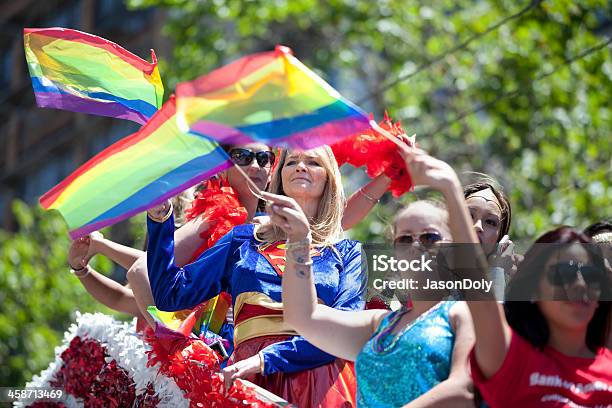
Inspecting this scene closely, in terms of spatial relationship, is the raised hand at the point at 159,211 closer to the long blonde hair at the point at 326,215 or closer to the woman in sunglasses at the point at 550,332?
the long blonde hair at the point at 326,215

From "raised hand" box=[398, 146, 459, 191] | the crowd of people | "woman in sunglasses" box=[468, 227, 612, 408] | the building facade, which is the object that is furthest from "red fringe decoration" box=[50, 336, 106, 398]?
the building facade

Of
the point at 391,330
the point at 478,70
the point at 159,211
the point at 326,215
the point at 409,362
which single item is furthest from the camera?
the point at 478,70

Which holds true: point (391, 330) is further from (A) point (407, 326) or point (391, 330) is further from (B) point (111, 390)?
(B) point (111, 390)

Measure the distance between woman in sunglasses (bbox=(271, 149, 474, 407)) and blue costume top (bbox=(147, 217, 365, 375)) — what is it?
526 mm

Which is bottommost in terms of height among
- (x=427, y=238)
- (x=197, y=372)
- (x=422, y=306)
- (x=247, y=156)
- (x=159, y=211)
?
(x=197, y=372)

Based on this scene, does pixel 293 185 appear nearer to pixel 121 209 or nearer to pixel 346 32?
pixel 121 209

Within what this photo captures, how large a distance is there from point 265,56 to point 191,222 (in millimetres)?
1475

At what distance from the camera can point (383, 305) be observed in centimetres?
415

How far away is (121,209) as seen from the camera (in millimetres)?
3572

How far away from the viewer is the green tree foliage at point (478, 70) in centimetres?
1138

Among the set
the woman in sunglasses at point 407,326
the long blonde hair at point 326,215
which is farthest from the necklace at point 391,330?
the long blonde hair at point 326,215

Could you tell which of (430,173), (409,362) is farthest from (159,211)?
(430,173)

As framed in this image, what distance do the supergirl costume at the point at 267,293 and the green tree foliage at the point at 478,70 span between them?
6651mm

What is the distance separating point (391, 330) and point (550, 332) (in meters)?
0.53
